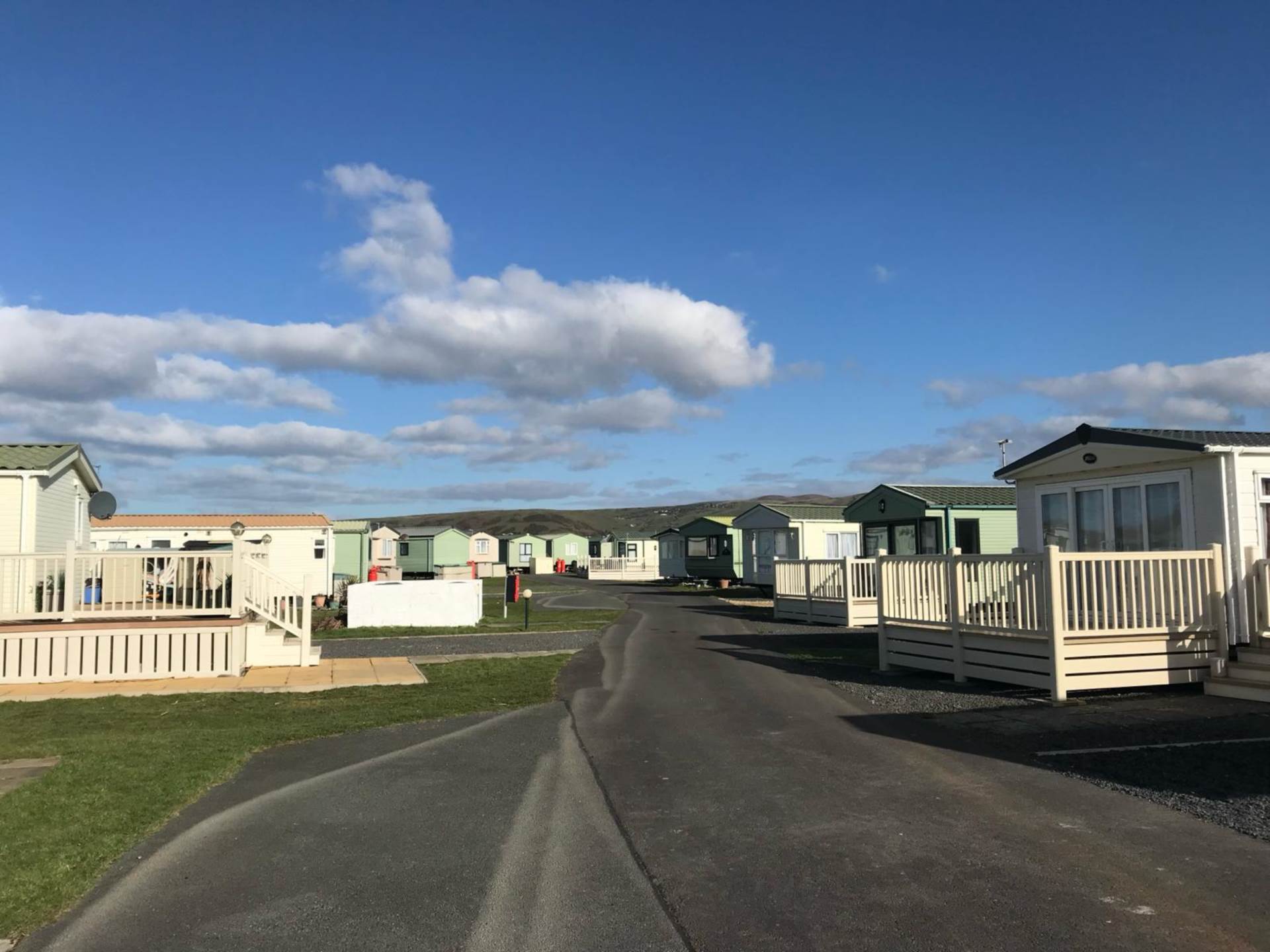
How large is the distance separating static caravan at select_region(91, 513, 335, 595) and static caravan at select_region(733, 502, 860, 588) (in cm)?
1641

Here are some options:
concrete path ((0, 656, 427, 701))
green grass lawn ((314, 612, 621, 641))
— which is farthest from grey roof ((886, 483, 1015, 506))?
concrete path ((0, 656, 427, 701))

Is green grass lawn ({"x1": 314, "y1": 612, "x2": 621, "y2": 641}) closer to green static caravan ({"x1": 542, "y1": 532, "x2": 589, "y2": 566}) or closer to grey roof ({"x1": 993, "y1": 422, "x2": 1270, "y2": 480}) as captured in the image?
grey roof ({"x1": 993, "y1": 422, "x2": 1270, "y2": 480})

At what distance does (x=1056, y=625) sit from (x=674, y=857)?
706 centimetres

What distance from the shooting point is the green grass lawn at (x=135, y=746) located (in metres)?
5.36

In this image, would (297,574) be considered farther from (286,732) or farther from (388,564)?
(286,732)

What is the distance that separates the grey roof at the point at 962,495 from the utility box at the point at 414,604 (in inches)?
556

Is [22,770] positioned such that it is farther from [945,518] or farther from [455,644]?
[945,518]

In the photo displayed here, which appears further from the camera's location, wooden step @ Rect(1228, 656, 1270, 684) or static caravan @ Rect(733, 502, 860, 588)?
static caravan @ Rect(733, 502, 860, 588)

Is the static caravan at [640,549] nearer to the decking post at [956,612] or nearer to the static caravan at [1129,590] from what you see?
the static caravan at [1129,590]

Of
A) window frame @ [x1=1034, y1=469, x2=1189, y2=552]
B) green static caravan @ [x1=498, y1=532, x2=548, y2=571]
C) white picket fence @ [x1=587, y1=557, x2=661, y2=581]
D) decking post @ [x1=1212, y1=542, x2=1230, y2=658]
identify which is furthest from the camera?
green static caravan @ [x1=498, y1=532, x2=548, y2=571]

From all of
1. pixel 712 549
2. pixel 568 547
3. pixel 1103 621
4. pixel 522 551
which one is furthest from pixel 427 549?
pixel 1103 621

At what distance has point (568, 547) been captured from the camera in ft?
263

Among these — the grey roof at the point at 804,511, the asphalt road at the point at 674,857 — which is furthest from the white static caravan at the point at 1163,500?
the grey roof at the point at 804,511

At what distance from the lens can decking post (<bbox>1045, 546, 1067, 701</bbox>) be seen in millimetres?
10867
